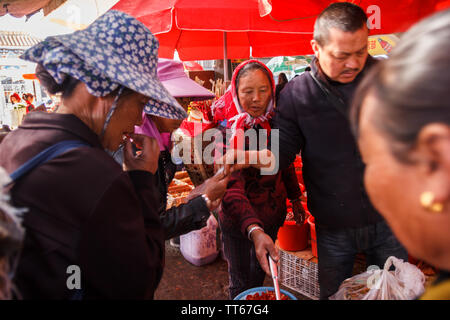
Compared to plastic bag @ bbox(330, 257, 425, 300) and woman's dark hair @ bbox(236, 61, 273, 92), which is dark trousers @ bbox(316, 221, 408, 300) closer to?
plastic bag @ bbox(330, 257, 425, 300)

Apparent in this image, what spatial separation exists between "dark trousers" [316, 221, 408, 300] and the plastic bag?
322 mm

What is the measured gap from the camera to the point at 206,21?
2986 millimetres

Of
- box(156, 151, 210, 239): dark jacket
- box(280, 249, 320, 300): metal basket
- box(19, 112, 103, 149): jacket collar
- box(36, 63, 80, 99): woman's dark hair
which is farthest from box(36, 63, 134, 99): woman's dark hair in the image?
box(280, 249, 320, 300): metal basket

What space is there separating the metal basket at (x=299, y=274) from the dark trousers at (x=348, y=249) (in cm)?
112

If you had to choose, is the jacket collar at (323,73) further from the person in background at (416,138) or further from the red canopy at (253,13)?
the person in background at (416,138)

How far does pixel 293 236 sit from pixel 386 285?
1.83m

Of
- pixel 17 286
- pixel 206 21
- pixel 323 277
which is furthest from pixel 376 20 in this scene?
pixel 17 286

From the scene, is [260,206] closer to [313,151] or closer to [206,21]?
[313,151]

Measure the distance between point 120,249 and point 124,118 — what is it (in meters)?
0.51

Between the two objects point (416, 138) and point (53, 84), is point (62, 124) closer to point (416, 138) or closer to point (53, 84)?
point (53, 84)

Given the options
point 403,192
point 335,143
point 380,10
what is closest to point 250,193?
point 335,143

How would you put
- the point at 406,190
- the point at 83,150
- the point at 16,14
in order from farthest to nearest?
the point at 16,14, the point at 83,150, the point at 406,190

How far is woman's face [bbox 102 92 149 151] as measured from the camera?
1116mm

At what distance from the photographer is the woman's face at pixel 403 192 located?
54 centimetres
